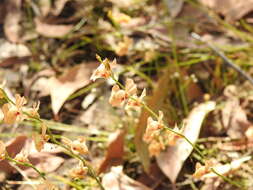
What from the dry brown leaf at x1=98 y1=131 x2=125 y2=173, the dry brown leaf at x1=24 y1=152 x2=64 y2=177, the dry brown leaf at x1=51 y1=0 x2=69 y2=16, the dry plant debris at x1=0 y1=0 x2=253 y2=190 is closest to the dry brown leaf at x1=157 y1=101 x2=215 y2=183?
the dry plant debris at x1=0 y1=0 x2=253 y2=190

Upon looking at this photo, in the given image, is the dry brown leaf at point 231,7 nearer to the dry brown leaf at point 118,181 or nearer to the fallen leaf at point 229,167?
the fallen leaf at point 229,167

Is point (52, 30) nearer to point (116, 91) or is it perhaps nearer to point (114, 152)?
point (114, 152)

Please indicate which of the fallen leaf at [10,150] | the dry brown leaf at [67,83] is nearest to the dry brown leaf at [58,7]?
the dry brown leaf at [67,83]

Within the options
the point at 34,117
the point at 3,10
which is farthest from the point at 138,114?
the point at 3,10

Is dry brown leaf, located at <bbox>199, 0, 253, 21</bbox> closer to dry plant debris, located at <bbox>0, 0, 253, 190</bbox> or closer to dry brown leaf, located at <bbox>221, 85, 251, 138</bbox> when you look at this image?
dry plant debris, located at <bbox>0, 0, 253, 190</bbox>

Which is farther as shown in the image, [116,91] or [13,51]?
[13,51]

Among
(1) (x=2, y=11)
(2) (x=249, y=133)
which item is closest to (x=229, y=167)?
(2) (x=249, y=133)

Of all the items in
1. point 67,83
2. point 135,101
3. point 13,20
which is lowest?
point 67,83

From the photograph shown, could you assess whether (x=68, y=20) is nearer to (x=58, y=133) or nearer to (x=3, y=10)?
(x=3, y=10)
